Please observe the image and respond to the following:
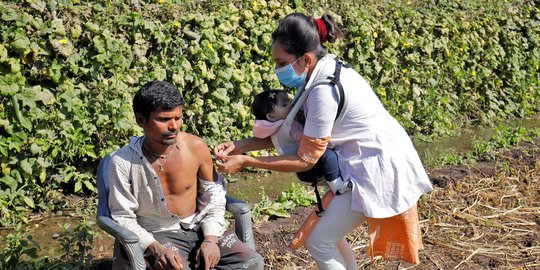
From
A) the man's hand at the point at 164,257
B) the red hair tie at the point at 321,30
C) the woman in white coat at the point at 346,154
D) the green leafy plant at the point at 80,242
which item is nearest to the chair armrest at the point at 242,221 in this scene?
the woman in white coat at the point at 346,154

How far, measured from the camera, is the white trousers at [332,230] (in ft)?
13.2

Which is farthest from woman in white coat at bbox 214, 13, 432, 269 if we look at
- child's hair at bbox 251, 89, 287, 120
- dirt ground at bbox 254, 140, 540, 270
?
dirt ground at bbox 254, 140, 540, 270

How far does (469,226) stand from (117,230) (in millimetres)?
3370

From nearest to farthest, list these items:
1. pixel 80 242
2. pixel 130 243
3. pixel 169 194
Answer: pixel 130 243 → pixel 169 194 → pixel 80 242

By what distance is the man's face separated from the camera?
401 cm

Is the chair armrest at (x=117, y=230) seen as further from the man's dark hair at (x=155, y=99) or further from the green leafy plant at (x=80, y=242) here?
the green leafy plant at (x=80, y=242)

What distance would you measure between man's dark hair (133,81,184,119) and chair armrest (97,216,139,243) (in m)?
0.56

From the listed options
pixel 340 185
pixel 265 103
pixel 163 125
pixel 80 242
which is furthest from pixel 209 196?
pixel 80 242

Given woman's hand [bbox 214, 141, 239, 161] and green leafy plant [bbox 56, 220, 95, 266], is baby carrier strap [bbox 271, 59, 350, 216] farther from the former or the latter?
green leafy plant [bbox 56, 220, 95, 266]

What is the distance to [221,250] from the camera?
13.9 feet

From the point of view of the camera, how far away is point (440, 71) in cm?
1066

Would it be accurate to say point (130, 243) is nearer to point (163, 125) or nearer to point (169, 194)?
point (169, 194)

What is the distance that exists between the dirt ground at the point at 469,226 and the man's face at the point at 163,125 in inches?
62.9

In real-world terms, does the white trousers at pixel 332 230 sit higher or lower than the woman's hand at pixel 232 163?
lower
